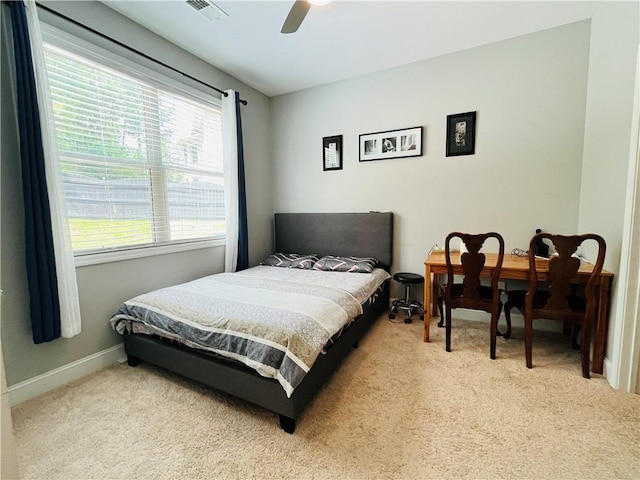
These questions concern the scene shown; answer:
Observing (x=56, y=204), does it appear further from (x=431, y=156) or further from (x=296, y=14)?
(x=431, y=156)

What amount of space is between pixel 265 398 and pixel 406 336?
1.62 meters

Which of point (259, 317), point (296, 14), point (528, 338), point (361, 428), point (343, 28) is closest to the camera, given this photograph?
point (361, 428)

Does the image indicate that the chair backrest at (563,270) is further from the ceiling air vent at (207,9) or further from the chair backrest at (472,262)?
the ceiling air vent at (207,9)

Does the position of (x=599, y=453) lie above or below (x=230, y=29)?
below

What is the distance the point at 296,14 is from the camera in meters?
1.84

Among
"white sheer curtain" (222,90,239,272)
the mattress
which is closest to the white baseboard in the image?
the mattress

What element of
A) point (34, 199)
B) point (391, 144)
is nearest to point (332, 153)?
point (391, 144)

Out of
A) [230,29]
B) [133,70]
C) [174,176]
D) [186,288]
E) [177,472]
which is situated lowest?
[177,472]

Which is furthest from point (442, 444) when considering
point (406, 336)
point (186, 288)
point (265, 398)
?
point (186, 288)

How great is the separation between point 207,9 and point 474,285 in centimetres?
320

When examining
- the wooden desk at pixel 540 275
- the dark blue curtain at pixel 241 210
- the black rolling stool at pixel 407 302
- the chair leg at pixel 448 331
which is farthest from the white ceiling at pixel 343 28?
the chair leg at pixel 448 331

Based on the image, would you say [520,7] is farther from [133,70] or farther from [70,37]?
[70,37]

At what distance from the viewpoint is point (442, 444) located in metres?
1.45

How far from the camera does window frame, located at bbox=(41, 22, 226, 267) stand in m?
1.98
